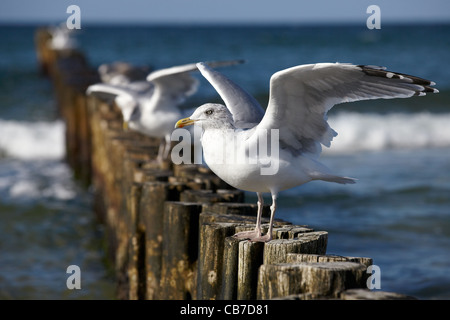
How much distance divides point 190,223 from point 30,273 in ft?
9.22

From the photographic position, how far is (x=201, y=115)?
4270 millimetres

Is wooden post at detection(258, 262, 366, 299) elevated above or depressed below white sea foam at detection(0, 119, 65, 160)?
below

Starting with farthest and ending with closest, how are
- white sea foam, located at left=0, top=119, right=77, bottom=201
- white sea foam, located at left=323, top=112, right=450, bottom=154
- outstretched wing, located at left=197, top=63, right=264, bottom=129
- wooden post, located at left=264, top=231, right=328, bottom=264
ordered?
white sea foam, located at left=323, top=112, right=450, bottom=154, white sea foam, located at left=0, top=119, right=77, bottom=201, outstretched wing, located at left=197, top=63, right=264, bottom=129, wooden post, located at left=264, top=231, right=328, bottom=264

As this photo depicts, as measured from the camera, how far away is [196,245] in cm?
474

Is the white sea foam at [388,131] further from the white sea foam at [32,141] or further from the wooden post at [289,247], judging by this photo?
the wooden post at [289,247]

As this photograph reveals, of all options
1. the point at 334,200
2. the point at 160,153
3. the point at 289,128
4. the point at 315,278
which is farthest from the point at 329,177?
the point at 334,200

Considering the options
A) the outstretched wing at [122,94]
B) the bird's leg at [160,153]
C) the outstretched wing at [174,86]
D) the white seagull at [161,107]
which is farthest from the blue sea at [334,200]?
the outstretched wing at [174,86]

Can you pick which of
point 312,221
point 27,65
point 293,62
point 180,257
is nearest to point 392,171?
point 312,221

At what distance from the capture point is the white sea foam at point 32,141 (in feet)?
46.2

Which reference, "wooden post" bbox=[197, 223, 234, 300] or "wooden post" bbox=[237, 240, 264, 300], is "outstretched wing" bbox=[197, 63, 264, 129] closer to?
"wooden post" bbox=[197, 223, 234, 300]

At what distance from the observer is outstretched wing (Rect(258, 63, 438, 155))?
3904 mm

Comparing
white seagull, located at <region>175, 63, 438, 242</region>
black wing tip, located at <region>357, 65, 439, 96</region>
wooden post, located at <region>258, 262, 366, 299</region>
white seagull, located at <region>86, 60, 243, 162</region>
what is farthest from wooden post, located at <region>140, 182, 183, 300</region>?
white seagull, located at <region>86, 60, 243, 162</region>

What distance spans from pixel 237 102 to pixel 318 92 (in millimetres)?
810

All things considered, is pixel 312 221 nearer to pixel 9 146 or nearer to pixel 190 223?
pixel 190 223
